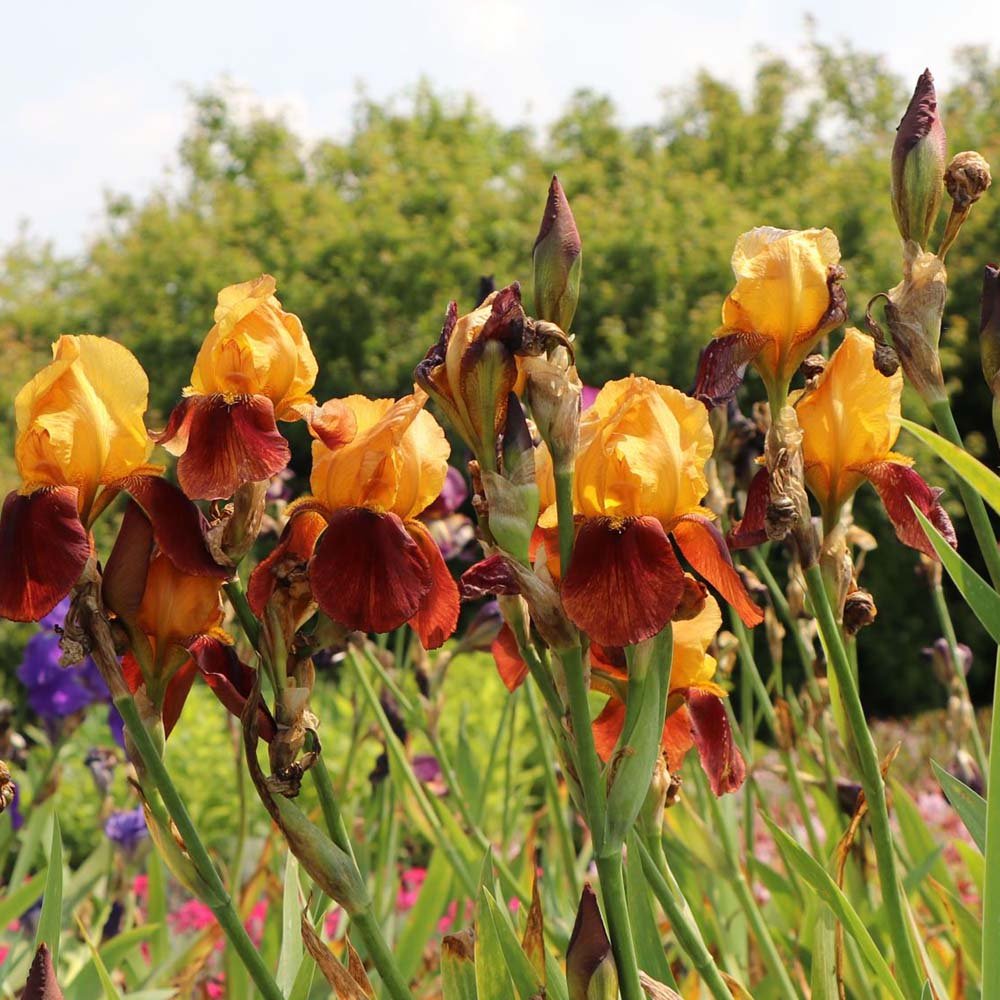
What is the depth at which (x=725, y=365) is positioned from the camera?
3.73ft

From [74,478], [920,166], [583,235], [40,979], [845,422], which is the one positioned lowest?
[583,235]

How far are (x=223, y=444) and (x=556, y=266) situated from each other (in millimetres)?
301

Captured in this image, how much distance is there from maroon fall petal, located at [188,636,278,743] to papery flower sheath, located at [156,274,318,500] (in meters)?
0.14

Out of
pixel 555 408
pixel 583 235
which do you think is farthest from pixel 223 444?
pixel 583 235

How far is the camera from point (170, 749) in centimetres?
566

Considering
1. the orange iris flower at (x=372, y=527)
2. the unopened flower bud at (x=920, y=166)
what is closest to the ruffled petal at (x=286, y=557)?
the orange iris flower at (x=372, y=527)

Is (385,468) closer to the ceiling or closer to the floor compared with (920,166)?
closer to the floor

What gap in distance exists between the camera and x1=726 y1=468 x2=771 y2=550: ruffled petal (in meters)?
1.11

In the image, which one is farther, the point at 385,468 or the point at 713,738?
the point at 713,738

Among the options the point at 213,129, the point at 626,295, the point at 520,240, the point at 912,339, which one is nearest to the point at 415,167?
the point at 520,240

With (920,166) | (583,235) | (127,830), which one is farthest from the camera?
(583,235)

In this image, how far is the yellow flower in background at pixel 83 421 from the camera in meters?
1.01

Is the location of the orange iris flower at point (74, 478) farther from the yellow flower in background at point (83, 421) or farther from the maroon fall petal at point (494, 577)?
the maroon fall petal at point (494, 577)

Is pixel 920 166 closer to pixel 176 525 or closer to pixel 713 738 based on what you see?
pixel 713 738
